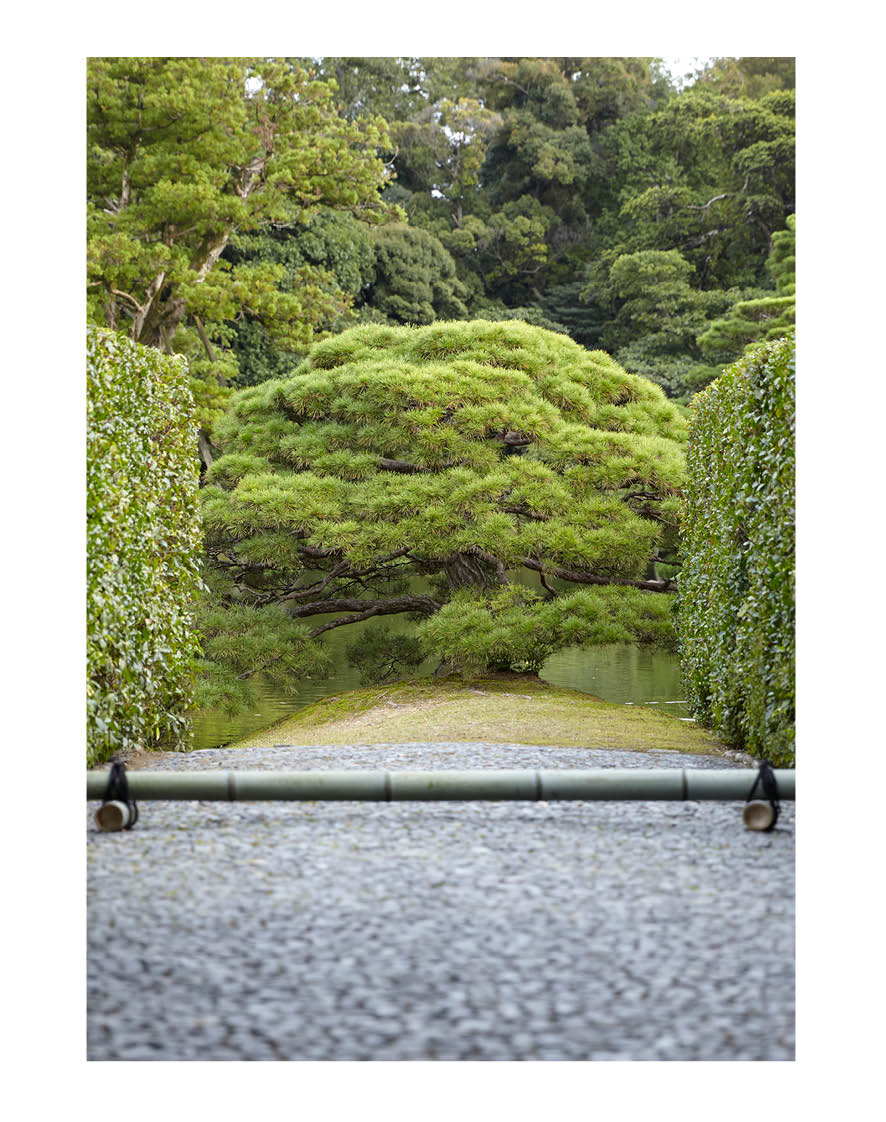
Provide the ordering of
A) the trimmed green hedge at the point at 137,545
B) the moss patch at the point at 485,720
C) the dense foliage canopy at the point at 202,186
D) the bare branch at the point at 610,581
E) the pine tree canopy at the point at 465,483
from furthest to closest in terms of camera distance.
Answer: the dense foliage canopy at the point at 202,186 < the bare branch at the point at 610,581 < the pine tree canopy at the point at 465,483 < the moss patch at the point at 485,720 < the trimmed green hedge at the point at 137,545

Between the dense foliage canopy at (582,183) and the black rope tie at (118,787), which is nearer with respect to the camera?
the black rope tie at (118,787)

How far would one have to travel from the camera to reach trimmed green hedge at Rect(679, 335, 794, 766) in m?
3.15

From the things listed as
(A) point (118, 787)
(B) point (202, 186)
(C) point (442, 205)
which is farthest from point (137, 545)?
(C) point (442, 205)

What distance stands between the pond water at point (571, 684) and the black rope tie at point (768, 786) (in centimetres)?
408

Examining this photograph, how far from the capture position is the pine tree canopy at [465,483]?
244 inches

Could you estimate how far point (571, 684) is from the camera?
9.61 meters

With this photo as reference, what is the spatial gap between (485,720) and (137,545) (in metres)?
2.00

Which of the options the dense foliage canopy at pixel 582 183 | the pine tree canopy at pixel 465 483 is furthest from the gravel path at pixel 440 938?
the dense foliage canopy at pixel 582 183

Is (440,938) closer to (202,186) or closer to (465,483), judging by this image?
(465,483)

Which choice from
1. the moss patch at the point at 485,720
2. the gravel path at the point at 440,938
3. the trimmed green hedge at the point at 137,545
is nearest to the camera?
the gravel path at the point at 440,938

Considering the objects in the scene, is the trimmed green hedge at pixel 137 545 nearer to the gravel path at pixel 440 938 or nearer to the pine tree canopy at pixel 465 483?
the gravel path at pixel 440 938

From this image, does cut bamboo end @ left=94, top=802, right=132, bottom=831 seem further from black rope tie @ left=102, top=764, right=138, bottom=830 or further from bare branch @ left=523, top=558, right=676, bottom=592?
bare branch @ left=523, top=558, right=676, bottom=592
